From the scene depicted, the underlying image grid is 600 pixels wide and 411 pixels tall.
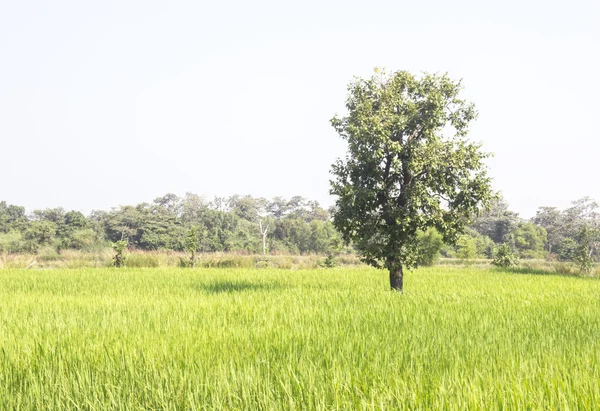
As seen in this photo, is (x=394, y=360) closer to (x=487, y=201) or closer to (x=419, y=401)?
(x=419, y=401)

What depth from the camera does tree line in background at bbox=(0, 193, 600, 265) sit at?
139 feet

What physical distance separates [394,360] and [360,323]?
2.12 metres

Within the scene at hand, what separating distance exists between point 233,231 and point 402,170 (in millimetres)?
44264

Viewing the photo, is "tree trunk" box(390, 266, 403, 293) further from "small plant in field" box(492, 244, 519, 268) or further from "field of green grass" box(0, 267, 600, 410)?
"small plant in field" box(492, 244, 519, 268)

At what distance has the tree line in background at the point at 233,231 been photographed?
42375mm

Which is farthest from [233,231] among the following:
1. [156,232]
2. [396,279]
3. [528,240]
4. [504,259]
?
[396,279]

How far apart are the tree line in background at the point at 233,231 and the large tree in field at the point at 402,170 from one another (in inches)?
686

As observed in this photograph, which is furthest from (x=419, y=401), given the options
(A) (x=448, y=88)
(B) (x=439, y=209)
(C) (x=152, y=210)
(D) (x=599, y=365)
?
(C) (x=152, y=210)

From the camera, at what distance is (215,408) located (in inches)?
116

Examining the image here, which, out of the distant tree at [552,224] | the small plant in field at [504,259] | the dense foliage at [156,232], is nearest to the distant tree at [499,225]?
the distant tree at [552,224]

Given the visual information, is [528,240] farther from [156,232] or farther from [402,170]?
[402,170]

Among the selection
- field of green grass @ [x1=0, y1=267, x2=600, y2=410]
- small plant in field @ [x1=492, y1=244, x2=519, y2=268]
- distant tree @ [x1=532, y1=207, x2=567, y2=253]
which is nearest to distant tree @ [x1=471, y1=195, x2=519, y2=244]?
distant tree @ [x1=532, y1=207, x2=567, y2=253]

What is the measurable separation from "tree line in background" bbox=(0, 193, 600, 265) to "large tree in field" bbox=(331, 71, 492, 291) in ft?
57.1

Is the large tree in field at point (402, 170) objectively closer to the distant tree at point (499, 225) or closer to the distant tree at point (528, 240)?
the distant tree at point (528, 240)
